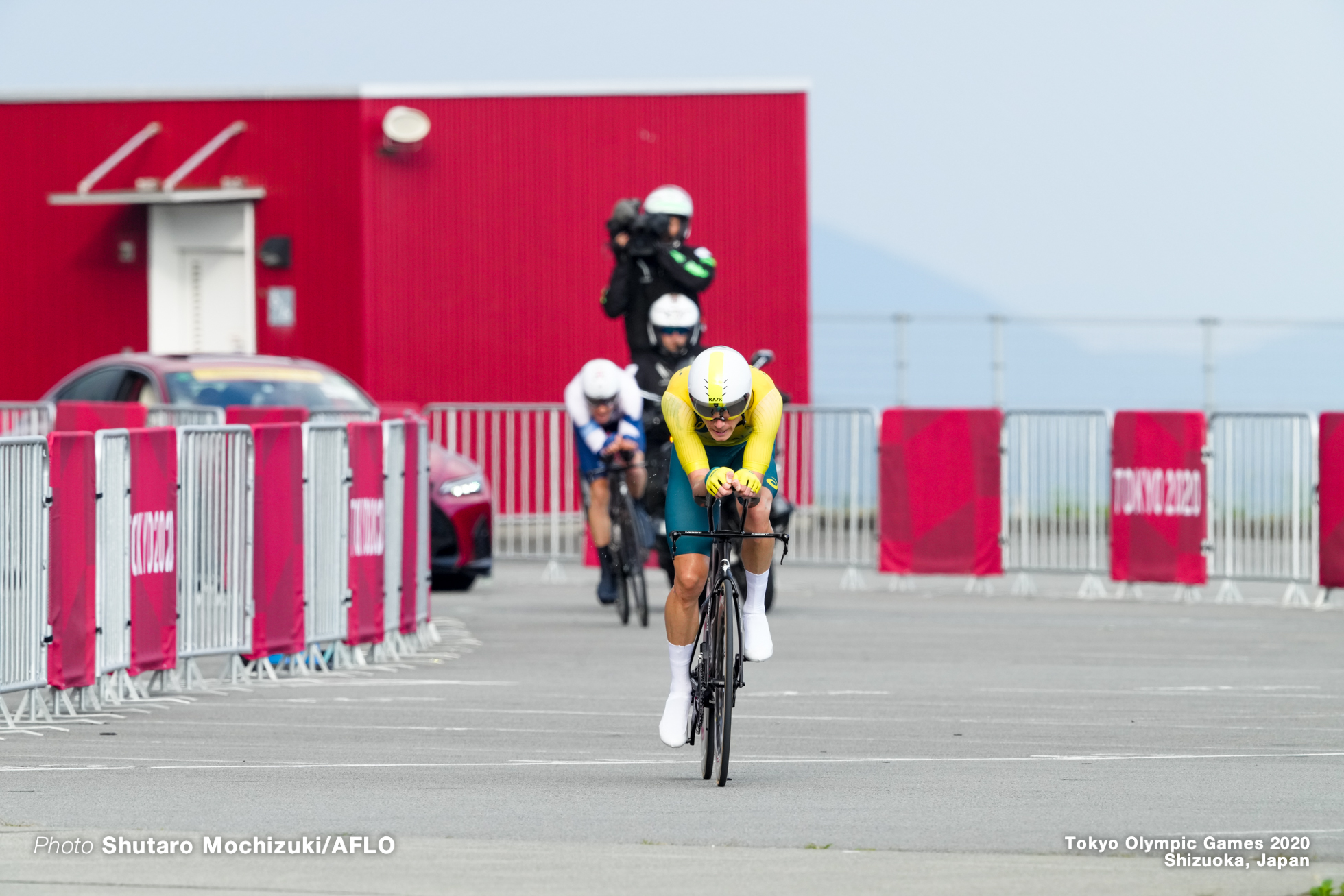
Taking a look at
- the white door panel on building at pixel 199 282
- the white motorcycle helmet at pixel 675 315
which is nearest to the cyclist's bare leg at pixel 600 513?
the white motorcycle helmet at pixel 675 315

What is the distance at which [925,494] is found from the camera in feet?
59.2

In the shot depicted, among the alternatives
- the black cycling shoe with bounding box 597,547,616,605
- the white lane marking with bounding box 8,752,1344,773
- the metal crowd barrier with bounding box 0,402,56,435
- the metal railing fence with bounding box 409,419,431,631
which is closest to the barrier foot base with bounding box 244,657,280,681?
the metal railing fence with bounding box 409,419,431,631

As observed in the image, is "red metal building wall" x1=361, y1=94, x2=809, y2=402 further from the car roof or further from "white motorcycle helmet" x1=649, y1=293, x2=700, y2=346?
"white motorcycle helmet" x1=649, y1=293, x2=700, y2=346

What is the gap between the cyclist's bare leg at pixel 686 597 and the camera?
838 cm

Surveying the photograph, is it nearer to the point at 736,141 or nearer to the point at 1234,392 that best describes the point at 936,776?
the point at 736,141

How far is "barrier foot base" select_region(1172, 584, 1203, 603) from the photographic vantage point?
17172mm

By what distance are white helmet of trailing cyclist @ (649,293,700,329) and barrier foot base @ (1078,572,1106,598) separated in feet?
13.9

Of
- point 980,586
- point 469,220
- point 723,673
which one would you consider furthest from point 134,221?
point 723,673

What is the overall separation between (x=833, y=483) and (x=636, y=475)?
16.5ft

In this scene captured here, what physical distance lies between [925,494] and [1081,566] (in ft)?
4.64

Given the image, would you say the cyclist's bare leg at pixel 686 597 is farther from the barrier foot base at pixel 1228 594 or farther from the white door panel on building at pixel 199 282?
the white door panel on building at pixel 199 282

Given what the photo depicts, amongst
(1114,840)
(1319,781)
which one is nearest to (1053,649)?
(1319,781)

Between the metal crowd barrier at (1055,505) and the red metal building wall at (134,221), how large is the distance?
8013 mm

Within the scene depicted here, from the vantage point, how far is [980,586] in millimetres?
18516
